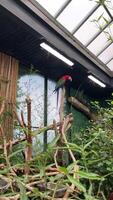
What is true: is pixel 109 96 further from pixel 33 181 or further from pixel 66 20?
pixel 33 181

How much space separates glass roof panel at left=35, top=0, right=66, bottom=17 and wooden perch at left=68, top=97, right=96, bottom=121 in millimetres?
2936

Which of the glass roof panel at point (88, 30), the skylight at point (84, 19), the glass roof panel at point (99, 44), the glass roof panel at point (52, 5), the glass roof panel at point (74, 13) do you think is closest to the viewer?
the glass roof panel at point (52, 5)

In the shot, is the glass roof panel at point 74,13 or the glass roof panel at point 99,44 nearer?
the glass roof panel at point 74,13

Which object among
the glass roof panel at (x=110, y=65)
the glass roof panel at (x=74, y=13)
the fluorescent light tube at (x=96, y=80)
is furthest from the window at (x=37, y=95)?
the glass roof panel at (x=110, y=65)

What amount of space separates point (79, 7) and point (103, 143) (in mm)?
3604

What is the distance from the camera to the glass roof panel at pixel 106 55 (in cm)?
814

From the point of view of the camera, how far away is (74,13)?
6.53 meters

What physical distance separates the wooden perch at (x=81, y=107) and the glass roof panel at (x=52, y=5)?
2936 mm

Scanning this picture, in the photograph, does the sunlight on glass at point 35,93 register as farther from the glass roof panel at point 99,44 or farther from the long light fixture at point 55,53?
the glass roof panel at point 99,44

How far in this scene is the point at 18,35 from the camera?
622 cm

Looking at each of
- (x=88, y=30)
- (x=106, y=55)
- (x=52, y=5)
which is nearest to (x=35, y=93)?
(x=88, y=30)

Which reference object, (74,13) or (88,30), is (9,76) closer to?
(74,13)

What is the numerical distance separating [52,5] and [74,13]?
22.8 inches

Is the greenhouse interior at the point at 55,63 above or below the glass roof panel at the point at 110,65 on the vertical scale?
below
